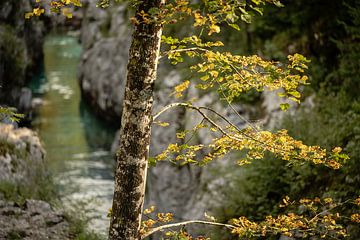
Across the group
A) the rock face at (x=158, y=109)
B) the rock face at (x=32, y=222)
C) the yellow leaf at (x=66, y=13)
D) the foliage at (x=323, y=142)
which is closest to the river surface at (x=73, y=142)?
the rock face at (x=158, y=109)

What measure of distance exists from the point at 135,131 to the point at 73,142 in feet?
52.6

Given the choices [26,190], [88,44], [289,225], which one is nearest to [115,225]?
[289,225]

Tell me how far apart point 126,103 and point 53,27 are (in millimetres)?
38838

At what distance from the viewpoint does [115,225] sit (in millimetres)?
4934

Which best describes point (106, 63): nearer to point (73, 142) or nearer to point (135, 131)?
point (73, 142)

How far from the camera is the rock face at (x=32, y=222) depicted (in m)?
8.83

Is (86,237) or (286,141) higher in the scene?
(286,141)

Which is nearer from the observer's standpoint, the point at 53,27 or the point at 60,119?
the point at 60,119

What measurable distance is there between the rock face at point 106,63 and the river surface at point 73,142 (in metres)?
0.96

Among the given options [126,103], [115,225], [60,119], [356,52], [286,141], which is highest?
[356,52]

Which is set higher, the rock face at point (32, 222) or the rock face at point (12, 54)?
the rock face at point (12, 54)

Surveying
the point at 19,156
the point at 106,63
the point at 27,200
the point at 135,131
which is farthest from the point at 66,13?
the point at 106,63

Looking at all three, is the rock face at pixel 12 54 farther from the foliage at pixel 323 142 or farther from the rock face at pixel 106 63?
the foliage at pixel 323 142

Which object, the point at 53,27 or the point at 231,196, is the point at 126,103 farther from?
the point at 53,27
